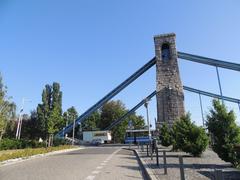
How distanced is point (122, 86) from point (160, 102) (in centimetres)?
1736

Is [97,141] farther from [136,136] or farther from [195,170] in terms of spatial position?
[195,170]

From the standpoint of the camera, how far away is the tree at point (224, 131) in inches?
438

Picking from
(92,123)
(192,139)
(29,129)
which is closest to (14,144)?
(192,139)

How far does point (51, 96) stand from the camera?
48.6m

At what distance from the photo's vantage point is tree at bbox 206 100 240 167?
1114 cm

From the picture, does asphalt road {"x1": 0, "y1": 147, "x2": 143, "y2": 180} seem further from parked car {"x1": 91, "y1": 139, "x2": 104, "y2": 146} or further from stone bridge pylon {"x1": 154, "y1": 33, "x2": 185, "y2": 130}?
parked car {"x1": 91, "y1": 139, "x2": 104, "y2": 146}

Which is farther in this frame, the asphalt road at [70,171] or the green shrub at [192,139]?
the green shrub at [192,139]

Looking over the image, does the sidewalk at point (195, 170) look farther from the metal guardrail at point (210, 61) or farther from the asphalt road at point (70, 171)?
the metal guardrail at point (210, 61)

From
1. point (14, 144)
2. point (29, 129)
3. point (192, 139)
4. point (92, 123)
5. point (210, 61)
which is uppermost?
point (210, 61)

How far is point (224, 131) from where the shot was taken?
11.7 metres

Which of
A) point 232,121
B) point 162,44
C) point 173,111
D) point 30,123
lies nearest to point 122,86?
point 162,44

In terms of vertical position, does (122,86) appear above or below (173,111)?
above

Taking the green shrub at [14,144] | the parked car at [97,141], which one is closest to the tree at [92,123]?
the parked car at [97,141]

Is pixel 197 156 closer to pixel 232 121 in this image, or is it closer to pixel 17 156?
pixel 232 121
